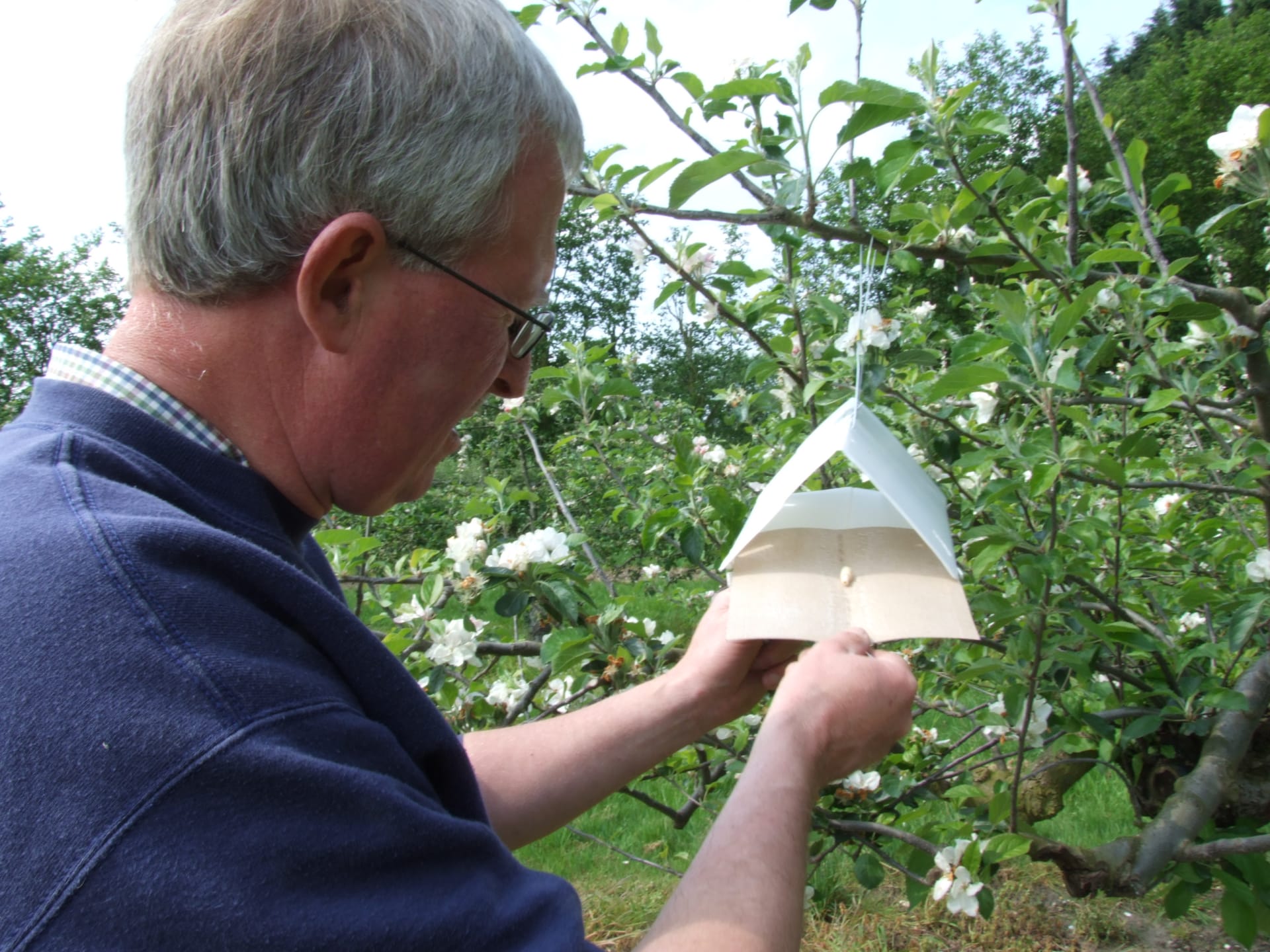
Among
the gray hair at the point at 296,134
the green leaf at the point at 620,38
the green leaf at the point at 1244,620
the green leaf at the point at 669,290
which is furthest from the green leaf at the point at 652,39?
the green leaf at the point at 1244,620

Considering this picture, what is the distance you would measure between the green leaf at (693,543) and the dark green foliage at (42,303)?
889 inches

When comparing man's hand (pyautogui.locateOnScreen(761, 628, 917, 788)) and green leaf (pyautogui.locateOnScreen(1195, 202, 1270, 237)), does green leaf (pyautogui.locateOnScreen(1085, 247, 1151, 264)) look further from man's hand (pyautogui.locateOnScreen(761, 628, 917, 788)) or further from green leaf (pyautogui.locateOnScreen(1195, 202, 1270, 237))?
man's hand (pyautogui.locateOnScreen(761, 628, 917, 788))

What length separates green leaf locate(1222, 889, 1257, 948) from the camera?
1797 millimetres

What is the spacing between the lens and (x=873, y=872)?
2.08 metres

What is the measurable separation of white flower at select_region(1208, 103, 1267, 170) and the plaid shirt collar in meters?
1.78

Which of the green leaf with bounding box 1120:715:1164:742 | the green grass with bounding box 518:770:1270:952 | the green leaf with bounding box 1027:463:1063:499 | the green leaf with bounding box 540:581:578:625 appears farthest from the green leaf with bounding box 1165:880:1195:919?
the green leaf with bounding box 540:581:578:625

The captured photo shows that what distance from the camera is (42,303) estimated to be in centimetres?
2242

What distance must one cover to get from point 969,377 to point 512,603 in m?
0.95

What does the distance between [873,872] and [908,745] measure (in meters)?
0.50

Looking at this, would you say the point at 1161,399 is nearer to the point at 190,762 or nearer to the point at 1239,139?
the point at 1239,139

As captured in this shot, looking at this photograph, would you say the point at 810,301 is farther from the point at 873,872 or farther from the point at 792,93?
the point at 873,872

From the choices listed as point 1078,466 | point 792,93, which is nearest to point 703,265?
point 792,93

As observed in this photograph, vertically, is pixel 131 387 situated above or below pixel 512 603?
above

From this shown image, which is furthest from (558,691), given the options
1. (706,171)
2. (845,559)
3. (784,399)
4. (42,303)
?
(42,303)
